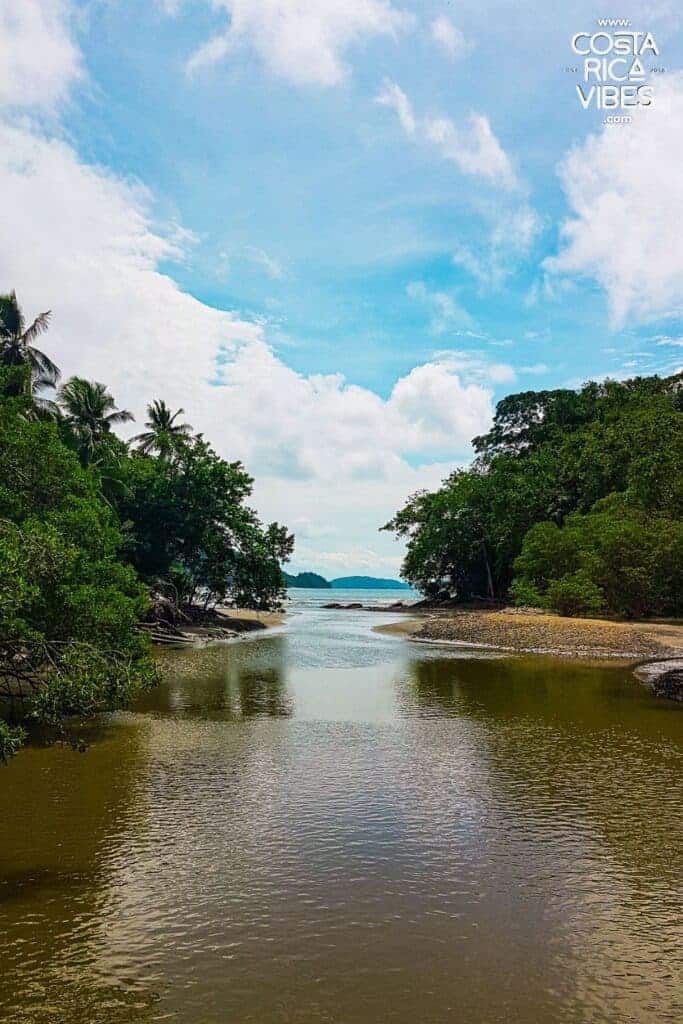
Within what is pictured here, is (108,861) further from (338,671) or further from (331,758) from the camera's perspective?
(338,671)

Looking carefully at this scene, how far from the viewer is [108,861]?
998cm

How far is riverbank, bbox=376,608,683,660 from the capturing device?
35000mm

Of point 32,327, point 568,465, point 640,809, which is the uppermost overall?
point 32,327

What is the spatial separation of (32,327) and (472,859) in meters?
42.1

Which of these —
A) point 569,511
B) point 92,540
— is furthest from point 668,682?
point 569,511

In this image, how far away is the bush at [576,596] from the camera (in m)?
44.5

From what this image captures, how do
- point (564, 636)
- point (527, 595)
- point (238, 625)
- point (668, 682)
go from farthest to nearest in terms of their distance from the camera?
point (238, 625) → point (527, 595) → point (564, 636) → point (668, 682)

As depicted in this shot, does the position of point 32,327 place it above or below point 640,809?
above

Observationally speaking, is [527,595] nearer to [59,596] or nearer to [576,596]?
[576,596]

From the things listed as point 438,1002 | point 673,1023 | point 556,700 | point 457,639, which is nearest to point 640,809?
point 673,1023

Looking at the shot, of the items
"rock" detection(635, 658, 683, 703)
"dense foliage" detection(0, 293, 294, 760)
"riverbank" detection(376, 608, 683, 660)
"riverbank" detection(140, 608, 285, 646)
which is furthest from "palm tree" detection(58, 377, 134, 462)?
"rock" detection(635, 658, 683, 703)

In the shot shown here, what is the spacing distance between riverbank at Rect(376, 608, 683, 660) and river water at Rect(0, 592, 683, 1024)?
16425 millimetres

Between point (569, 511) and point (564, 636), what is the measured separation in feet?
103

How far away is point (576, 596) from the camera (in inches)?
1773
